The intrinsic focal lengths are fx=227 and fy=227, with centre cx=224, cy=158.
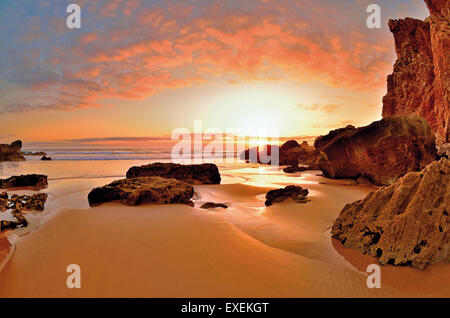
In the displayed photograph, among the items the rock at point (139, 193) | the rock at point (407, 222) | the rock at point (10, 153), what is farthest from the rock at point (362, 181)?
the rock at point (10, 153)

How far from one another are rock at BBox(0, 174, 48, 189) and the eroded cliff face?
27570 mm

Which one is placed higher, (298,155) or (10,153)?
(10,153)

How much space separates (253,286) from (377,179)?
33.9 feet

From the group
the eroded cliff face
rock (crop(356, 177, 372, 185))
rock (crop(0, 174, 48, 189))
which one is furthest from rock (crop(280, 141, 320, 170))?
rock (crop(0, 174, 48, 189))

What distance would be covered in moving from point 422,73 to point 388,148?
22737mm

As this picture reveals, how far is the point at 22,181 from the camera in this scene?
372 inches

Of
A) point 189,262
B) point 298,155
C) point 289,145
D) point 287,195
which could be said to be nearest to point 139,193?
point 189,262

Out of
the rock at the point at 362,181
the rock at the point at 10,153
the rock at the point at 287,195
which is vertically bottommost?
the rock at the point at 362,181

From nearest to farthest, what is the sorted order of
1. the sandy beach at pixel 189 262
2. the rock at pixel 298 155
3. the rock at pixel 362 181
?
the sandy beach at pixel 189 262, the rock at pixel 362 181, the rock at pixel 298 155

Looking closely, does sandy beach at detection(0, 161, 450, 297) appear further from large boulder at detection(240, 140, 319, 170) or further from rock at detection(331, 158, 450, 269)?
large boulder at detection(240, 140, 319, 170)

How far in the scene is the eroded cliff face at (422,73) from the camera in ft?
60.9

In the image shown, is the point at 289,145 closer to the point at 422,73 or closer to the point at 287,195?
the point at 422,73

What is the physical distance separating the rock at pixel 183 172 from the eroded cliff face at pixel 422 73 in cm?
2040

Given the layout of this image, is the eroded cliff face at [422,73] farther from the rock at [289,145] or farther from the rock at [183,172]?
the rock at [183,172]
